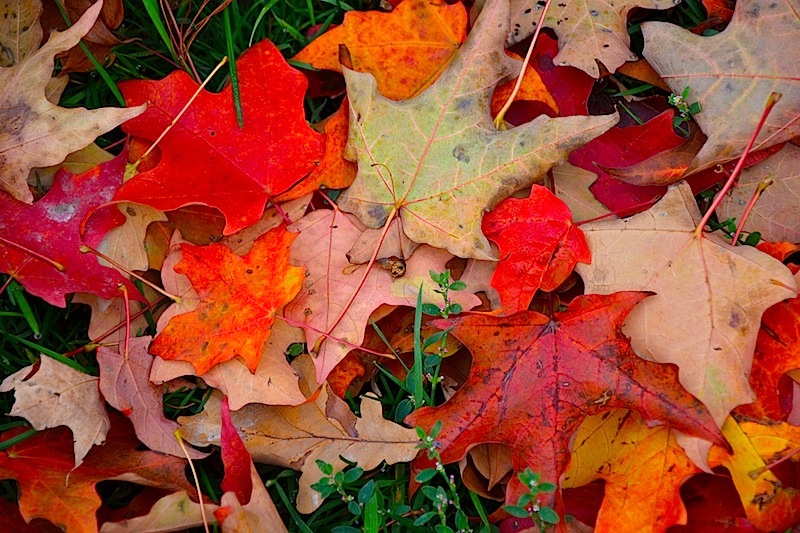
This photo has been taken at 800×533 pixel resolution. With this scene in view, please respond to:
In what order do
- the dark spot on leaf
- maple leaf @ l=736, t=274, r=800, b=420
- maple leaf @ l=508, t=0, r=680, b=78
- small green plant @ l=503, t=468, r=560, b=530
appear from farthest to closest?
maple leaf @ l=508, t=0, r=680, b=78 → the dark spot on leaf → maple leaf @ l=736, t=274, r=800, b=420 → small green plant @ l=503, t=468, r=560, b=530

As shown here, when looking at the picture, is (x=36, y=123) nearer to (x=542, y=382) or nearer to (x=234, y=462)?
(x=234, y=462)

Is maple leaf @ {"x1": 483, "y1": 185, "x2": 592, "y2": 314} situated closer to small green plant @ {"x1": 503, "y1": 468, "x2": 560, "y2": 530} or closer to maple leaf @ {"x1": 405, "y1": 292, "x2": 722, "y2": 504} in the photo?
maple leaf @ {"x1": 405, "y1": 292, "x2": 722, "y2": 504}

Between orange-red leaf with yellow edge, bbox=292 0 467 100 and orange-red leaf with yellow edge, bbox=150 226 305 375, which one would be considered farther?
orange-red leaf with yellow edge, bbox=292 0 467 100

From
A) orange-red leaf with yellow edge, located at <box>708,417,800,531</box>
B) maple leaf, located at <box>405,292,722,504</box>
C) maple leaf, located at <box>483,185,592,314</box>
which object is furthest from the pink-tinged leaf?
orange-red leaf with yellow edge, located at <box>708,417,800,531</box>

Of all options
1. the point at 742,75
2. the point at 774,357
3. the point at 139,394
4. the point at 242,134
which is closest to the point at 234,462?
the point at 139,394

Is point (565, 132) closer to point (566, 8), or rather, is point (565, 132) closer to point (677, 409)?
point (566, 8)

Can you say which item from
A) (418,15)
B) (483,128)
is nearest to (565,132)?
(483,128)

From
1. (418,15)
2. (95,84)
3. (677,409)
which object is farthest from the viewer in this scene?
(95,84)
